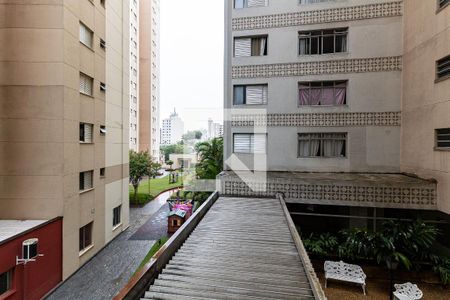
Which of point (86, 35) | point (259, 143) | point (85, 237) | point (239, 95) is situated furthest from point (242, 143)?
point (86, 35)

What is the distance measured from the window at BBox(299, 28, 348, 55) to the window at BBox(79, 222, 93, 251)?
13.7 meters

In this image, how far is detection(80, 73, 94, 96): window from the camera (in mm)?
11547

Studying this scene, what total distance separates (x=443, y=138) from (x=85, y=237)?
15654 millimetres

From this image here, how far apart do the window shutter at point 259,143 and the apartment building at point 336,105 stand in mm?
50

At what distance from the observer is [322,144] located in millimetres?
11375

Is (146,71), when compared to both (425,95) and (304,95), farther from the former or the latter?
(425,95)

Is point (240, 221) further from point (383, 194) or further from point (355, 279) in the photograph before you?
point (383, 194)

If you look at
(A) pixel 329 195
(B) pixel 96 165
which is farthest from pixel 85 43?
(A) pixel 329 195

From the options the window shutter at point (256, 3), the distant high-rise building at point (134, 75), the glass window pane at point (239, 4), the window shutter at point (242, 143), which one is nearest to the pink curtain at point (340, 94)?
the window shutter at point (242, 143)

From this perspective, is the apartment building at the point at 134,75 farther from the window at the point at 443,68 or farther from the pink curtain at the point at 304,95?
the window at the point at 443,68

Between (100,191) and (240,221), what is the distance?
9186mm

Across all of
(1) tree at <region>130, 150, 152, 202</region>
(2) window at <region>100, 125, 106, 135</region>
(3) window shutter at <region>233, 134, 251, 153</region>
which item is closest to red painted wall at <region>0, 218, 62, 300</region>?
(2) window at <region>100, 125, 106, 135</region>

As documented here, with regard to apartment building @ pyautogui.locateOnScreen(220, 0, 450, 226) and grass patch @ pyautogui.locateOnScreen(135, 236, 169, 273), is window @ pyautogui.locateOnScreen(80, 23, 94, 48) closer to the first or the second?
apartment building @ pyautogui.locateOnScreen(220, 0, 450, 226)

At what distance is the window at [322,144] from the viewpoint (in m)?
11.2
